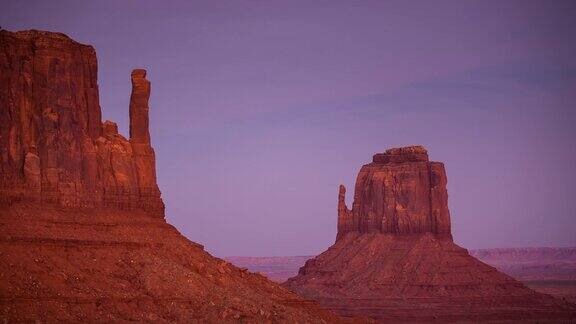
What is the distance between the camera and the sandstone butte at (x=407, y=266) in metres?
148

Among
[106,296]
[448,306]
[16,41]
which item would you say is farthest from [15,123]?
[448,306]

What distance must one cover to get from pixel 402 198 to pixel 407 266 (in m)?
15.0

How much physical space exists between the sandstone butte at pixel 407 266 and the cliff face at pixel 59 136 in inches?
2173

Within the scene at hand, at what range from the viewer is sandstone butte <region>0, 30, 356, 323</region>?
7381cm

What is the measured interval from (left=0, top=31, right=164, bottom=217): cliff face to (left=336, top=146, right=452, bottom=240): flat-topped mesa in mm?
82428

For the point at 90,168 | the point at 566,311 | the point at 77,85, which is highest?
the point at 77,85

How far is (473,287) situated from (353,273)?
1562cm

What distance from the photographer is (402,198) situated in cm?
17388

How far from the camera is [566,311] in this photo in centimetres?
15375

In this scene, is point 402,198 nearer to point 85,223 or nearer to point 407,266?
point 407,266

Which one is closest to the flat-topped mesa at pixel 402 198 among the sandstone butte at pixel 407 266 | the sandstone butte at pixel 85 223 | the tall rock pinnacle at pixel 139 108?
the sandstone butte at pixel 407 266

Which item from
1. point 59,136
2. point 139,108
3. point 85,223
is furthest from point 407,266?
point 59,136

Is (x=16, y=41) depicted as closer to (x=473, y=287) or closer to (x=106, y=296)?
(x=106, y=296)

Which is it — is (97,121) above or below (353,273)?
above
